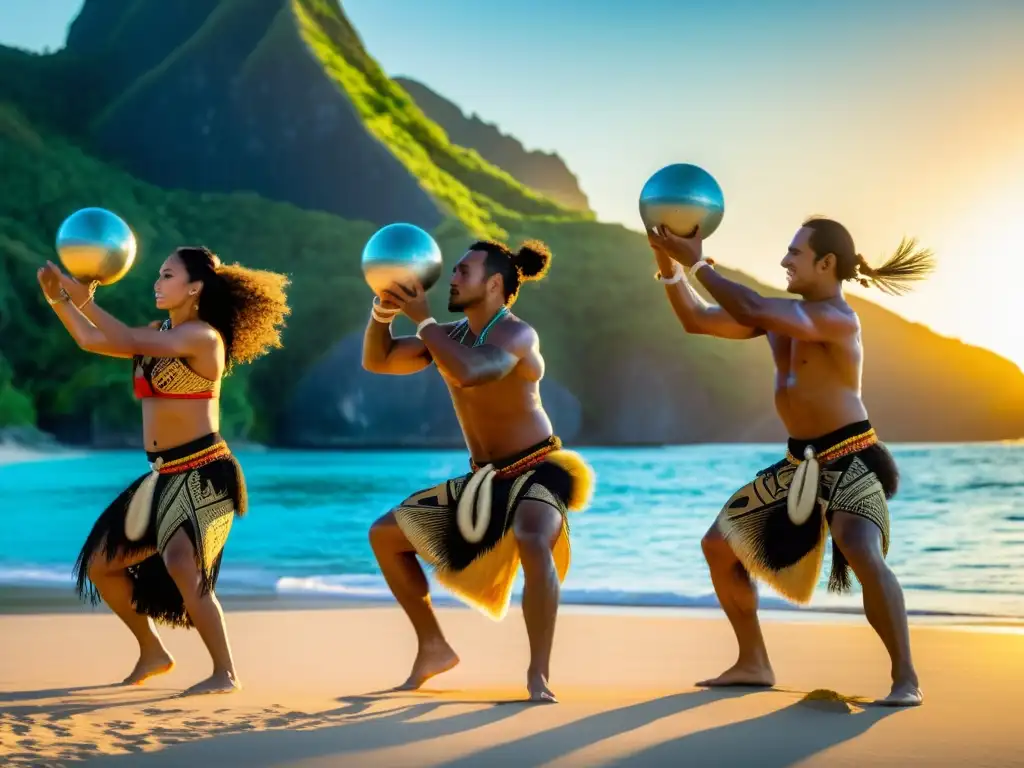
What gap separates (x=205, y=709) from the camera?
5.02m

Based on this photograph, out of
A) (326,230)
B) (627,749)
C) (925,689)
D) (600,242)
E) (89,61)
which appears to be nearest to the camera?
(627,749)

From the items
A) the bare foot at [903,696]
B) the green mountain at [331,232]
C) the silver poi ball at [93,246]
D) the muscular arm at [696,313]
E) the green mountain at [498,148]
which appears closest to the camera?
the bare foot at [903,696]

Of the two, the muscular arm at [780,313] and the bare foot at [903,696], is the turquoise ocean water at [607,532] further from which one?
the muscular arm at [780,313]

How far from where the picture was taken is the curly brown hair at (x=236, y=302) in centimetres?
578

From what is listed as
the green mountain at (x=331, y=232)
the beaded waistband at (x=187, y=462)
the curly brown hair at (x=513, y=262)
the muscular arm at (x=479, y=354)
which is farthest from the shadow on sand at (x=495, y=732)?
the green mountain at (x=331, y=232)

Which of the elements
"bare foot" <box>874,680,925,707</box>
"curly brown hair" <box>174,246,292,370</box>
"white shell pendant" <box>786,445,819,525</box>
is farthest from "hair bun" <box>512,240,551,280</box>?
"bare foot" <box>874,680,925,707</box>

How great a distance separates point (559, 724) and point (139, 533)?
1.87m

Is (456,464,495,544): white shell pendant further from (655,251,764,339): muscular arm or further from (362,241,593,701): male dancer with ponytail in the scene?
(655,251,764,339): muscular arm

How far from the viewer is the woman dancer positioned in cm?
548

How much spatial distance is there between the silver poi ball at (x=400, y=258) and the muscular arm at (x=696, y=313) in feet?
2.92

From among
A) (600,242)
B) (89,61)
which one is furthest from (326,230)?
(89,61)

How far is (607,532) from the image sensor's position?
775 inches

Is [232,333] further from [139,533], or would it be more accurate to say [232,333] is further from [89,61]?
[89,61]

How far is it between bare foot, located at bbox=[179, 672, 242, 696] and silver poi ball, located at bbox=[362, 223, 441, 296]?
1.60 meters
